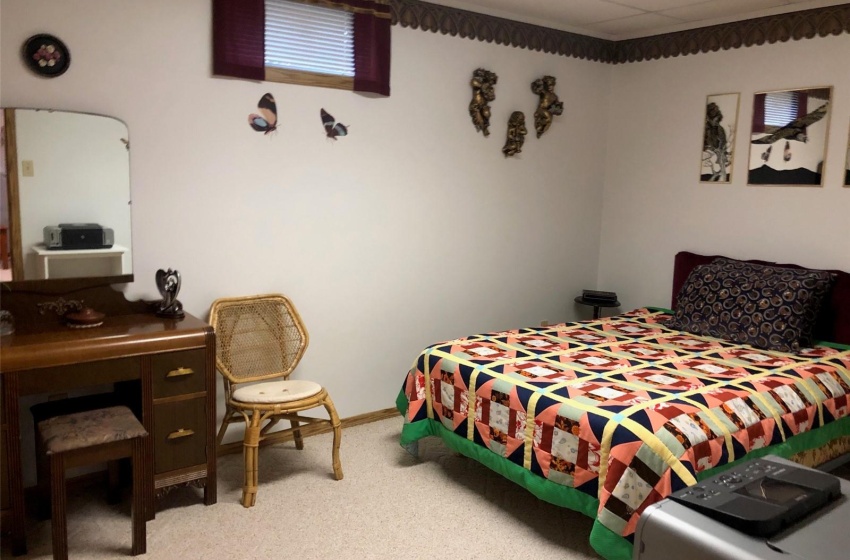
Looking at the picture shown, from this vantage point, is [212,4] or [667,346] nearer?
[212,4]

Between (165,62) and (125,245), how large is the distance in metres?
0.86

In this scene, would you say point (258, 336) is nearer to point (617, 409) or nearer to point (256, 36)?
point (256, 36)

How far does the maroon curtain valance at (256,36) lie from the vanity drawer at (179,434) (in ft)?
→ 5.15

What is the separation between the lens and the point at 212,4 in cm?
306

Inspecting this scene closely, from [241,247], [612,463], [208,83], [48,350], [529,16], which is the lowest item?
[612,463]

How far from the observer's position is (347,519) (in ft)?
9.10

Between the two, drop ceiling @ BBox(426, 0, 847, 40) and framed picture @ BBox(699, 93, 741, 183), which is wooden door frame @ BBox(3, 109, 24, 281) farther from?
framed picture @ BBox(699, 93, 741, 183)

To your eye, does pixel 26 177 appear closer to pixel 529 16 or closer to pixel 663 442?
pixel 663 442

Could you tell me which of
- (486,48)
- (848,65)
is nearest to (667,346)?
(848,65)

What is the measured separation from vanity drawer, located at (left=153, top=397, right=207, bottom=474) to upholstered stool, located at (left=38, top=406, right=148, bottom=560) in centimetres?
18

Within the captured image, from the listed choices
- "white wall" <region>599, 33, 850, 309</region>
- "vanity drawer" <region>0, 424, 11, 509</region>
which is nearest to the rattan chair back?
"vanity drawer" <region>0, 424, 11, 509</region>

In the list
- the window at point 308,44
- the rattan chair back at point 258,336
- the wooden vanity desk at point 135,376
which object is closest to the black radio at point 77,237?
the wooden vanity desk at point 135,376

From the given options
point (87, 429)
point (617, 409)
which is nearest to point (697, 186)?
point (617, 409)

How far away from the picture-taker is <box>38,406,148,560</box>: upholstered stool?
225 centimetres
